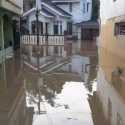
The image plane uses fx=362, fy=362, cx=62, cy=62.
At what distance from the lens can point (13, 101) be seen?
10023 millimetres

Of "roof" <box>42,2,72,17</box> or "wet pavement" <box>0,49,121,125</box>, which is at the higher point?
"roof" <box>42,2,72,17</box>

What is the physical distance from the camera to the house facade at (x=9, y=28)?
2247cm

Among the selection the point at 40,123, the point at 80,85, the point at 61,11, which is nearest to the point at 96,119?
the point at 40,123

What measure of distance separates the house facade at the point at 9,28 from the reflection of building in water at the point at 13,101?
6939 millimetres

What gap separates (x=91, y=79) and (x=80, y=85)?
5.34 feet

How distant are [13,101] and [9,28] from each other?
1947 cm

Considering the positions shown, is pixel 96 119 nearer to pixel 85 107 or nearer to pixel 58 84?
pixel 85 107

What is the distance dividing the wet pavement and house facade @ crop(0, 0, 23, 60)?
567 cm

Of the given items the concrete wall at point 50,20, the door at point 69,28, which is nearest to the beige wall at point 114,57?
the concrete wall at point 50,20

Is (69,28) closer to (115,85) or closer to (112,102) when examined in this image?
(115,85)

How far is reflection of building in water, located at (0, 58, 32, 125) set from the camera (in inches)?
315

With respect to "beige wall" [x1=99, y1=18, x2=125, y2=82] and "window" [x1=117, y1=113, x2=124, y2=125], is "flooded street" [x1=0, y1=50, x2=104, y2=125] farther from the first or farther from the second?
"beige wall" [x1=99, y1=18, x2=125, y2=82]

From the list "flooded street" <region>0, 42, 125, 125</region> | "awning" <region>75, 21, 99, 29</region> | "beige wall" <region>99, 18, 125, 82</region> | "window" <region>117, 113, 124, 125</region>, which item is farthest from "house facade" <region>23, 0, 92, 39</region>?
"window" <region>117, 113, 124, 125</region>

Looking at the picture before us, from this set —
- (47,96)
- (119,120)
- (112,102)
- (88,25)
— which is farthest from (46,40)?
(119,120)
